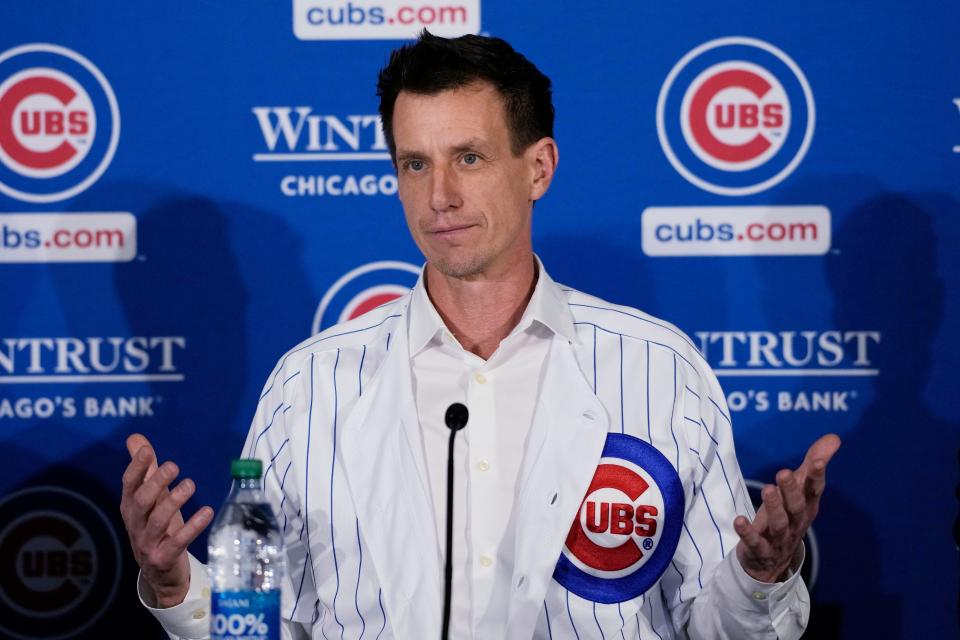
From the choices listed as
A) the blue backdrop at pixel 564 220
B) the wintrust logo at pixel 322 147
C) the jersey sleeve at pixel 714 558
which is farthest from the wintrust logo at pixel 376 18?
the jersey sleeve at pixel 714 558

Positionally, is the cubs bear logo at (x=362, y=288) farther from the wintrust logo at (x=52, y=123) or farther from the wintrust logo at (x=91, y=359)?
the wintrust logo at (x=52, y=123)

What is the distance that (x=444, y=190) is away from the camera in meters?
2.01

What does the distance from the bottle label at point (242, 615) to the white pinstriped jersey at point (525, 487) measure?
0.54 meters

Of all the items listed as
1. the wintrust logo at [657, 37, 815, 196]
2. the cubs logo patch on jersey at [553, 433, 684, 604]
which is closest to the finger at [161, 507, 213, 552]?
the cubs logo patch on jersey at [553, 433, 684, 604]

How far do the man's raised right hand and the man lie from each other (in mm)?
190

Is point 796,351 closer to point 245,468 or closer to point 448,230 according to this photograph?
point 448,230

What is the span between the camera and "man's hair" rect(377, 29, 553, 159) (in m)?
2.06

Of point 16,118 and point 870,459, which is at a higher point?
point 16,118

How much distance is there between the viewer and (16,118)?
2.72 metres

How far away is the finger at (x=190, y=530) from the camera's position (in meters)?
→ 1.55

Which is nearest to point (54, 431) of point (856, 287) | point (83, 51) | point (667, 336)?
point (83, 51)

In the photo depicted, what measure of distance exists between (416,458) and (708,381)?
62cm

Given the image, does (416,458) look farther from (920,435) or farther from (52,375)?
(920,435)

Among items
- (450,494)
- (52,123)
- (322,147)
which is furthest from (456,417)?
(52,123)
